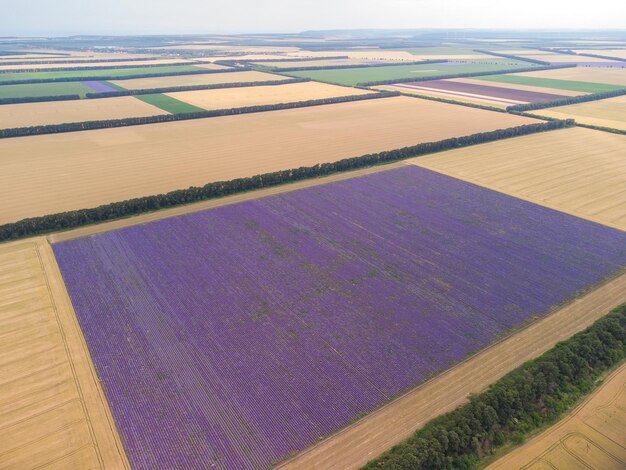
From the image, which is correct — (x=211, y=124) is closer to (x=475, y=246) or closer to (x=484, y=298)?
(x=475, y=246)

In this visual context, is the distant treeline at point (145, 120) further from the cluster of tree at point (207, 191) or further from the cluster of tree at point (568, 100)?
the cluster of tree at point (207, 191)

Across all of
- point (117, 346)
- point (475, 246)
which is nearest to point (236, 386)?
point (117, 346)

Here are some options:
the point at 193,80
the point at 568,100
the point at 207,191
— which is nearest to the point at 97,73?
the point at 193,80

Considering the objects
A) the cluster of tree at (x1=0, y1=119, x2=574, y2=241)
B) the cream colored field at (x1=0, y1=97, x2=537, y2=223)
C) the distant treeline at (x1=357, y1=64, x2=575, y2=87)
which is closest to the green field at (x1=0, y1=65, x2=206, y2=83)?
the distant treeline at (x1=357, y1=64, x2=575, y2=87)

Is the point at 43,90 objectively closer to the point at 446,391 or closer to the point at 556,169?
the point at 556,169

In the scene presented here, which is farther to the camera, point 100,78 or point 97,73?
point 97,73

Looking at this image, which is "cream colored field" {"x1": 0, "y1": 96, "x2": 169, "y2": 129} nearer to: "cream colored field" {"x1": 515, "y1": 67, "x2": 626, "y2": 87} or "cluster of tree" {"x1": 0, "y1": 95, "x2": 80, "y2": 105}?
"cluster of tree" {"x1": 0, "y1": 95, "x2": 80, "y2": 105}

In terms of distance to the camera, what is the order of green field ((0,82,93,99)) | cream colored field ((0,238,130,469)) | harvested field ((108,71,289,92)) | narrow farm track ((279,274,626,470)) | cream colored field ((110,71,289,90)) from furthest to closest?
cream colored field ((110,71,289,90))
harvested field ((108,71,289,92))
green field ((0,82,93,99))
narrow farm track ((279,274,626,470))
cream colored field ((0,238,130,469))
